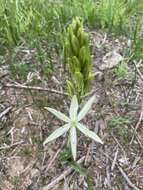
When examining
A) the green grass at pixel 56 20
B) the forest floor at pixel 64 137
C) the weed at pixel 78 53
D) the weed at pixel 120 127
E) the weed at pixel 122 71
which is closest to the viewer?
the weed at pixel 78 53

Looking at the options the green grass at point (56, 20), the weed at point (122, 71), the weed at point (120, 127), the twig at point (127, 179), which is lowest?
the twig at point (127, 179)

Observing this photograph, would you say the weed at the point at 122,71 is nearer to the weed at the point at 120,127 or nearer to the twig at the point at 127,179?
the weed at the point at 120,127

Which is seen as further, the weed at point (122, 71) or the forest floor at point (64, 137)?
the weed at point (122, 71)

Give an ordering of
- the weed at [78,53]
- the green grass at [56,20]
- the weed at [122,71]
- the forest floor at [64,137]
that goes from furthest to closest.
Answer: the green grass at [56,20] < the weed at [122,71] < the forest floor at [64,137] < the weed at [78,53]

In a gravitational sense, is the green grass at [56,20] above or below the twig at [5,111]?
above

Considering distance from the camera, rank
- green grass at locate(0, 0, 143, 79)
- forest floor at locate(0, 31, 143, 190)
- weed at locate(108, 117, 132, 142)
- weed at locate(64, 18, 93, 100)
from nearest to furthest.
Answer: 1. weed at locate(64, 18, 93, 100)
2. forest floor at locate(0, 31, 143, 190)
3. weed at locate(108, 117, 132, 142)
4. green grass at locate(0, 0, 143, 79)

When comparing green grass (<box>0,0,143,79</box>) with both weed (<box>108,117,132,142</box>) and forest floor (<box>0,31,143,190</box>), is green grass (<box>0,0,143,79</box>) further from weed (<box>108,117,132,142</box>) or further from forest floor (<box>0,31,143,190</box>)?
weed (<box>108,117,132,142</box>)

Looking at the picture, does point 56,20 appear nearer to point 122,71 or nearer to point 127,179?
point 122,71

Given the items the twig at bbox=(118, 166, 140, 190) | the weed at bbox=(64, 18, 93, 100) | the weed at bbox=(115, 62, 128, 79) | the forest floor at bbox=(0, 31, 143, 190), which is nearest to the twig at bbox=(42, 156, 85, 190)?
the forest floor at bbox=(0, 31, 143, 190)

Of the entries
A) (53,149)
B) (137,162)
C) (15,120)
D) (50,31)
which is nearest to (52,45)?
(50,31)

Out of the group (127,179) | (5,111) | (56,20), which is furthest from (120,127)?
(56,20)

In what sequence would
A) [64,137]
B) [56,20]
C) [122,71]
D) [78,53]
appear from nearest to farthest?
A: [78,53] < [64,137] < [122,71] < [56,20]

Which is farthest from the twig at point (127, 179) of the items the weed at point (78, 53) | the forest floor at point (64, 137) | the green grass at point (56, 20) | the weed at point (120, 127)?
the green grass at point (56, 20)
